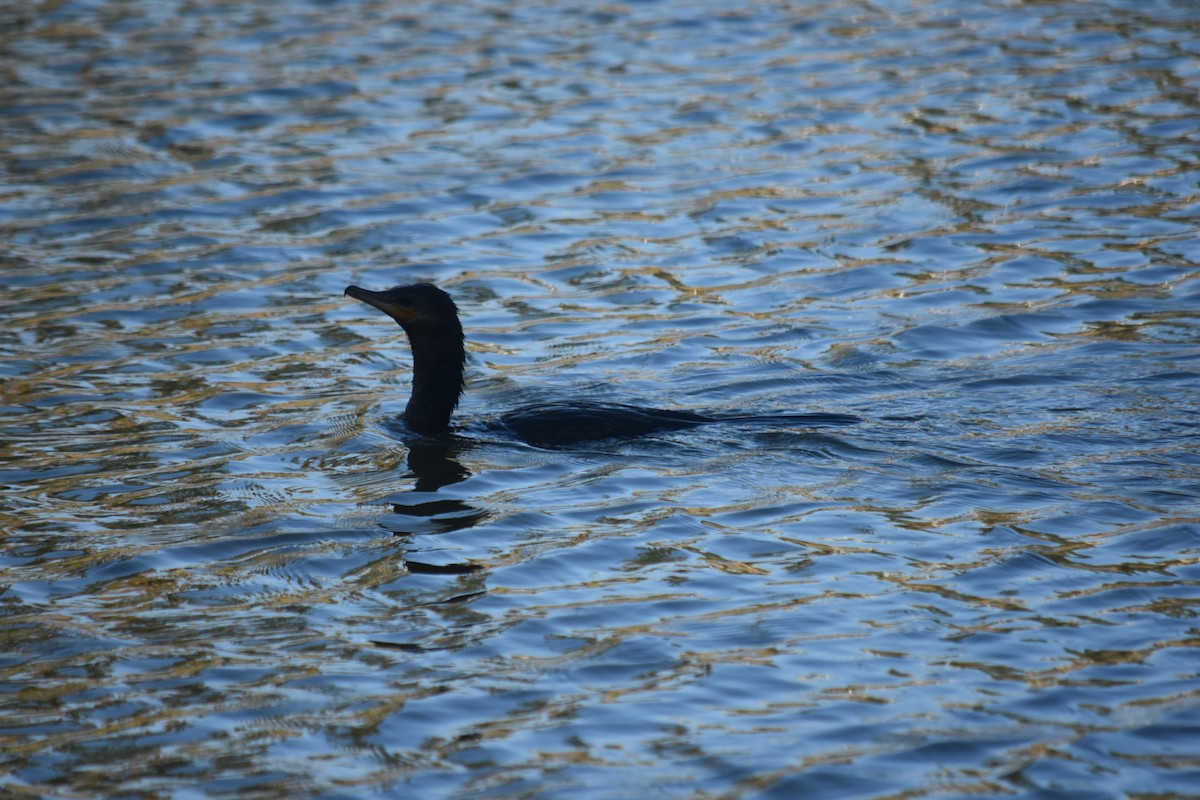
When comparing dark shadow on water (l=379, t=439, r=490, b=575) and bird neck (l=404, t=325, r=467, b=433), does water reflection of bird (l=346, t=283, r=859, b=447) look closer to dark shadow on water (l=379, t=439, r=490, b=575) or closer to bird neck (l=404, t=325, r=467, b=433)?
bird neck (l=404, t=325, r=467, b=433)

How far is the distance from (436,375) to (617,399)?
117 cm

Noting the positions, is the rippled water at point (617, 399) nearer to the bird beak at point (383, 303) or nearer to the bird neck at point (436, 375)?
the bird neck at point (436, 375)

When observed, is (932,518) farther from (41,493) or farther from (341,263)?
(341,263)

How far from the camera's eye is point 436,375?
8.85m

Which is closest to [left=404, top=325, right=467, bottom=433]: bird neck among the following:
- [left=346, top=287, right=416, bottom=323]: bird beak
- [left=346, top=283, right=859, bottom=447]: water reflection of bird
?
[left=346, top=283, right=859, bottom=447]: water reflection of bird

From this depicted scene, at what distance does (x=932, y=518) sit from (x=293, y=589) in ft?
10.1

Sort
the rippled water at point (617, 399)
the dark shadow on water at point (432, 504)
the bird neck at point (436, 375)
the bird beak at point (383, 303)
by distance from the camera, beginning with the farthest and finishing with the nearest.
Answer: the bird neck at point (436, 375), the bird beak at point (383, 303), the dark shadow on water at point (432, 504), the rippled water at point (617, 399)

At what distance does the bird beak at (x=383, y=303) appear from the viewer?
8609 mm

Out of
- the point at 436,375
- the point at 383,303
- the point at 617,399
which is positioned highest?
the point at 383,303

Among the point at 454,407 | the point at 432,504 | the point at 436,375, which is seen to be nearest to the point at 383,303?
the point at 436,375

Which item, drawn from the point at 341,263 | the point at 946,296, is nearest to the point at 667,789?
the point at 946,296

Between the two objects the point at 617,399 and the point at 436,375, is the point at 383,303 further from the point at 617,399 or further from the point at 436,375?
the point at 617,399

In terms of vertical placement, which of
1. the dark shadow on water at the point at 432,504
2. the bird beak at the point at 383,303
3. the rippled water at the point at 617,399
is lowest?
the dark shadow on water at the point at 432,504

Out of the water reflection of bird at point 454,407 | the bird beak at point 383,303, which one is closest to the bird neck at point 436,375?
the water reflection of bird at point 454,407
